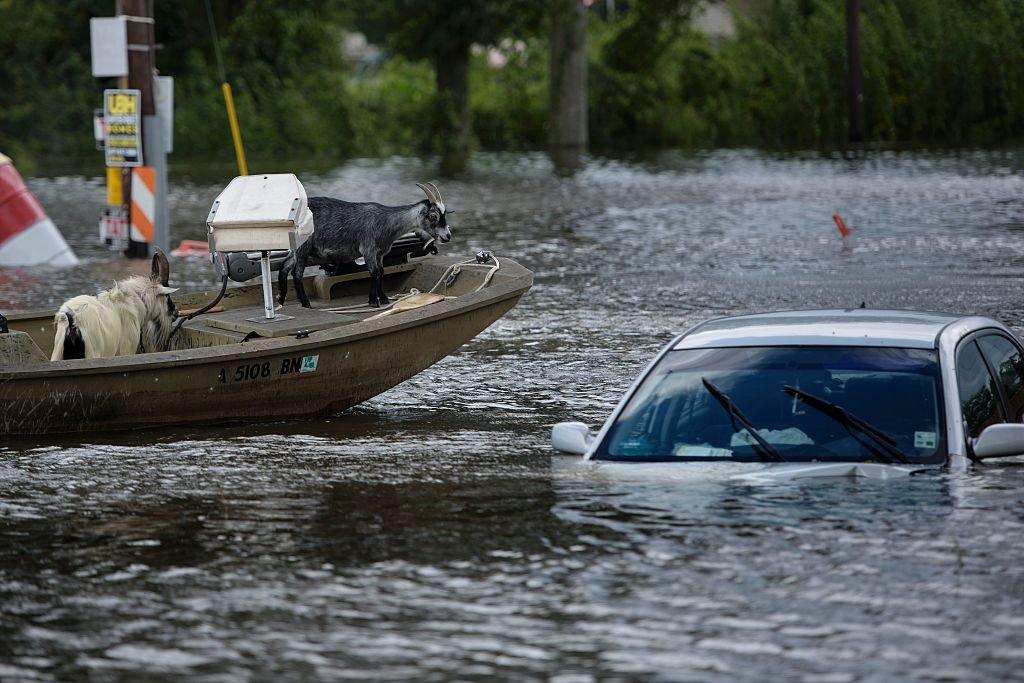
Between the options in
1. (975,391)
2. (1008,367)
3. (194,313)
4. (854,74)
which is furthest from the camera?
(854,74)

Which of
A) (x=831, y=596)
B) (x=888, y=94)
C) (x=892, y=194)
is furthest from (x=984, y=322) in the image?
(x=888, y=94)

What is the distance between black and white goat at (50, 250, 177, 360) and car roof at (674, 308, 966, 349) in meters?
4.41

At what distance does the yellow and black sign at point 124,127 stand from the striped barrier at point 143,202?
173 millimetres

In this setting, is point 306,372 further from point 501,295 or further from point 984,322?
point 984,322

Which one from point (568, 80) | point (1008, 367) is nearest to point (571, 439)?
point (1008, 367)

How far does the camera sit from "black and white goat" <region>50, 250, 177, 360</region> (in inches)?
452

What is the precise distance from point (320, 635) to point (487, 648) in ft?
2.05

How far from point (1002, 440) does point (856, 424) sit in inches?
26.2

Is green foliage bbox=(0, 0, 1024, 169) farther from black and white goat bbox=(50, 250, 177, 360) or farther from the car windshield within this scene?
the car windshield

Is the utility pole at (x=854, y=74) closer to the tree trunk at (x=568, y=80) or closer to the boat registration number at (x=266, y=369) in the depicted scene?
the tree trunk at (x=568, y=80)

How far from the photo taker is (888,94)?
46656 millimetres

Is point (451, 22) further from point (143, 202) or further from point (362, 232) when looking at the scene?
point (362, 232)

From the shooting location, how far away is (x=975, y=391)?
8328mm

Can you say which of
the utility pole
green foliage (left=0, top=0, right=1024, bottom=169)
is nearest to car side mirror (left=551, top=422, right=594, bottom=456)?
the utility pole
